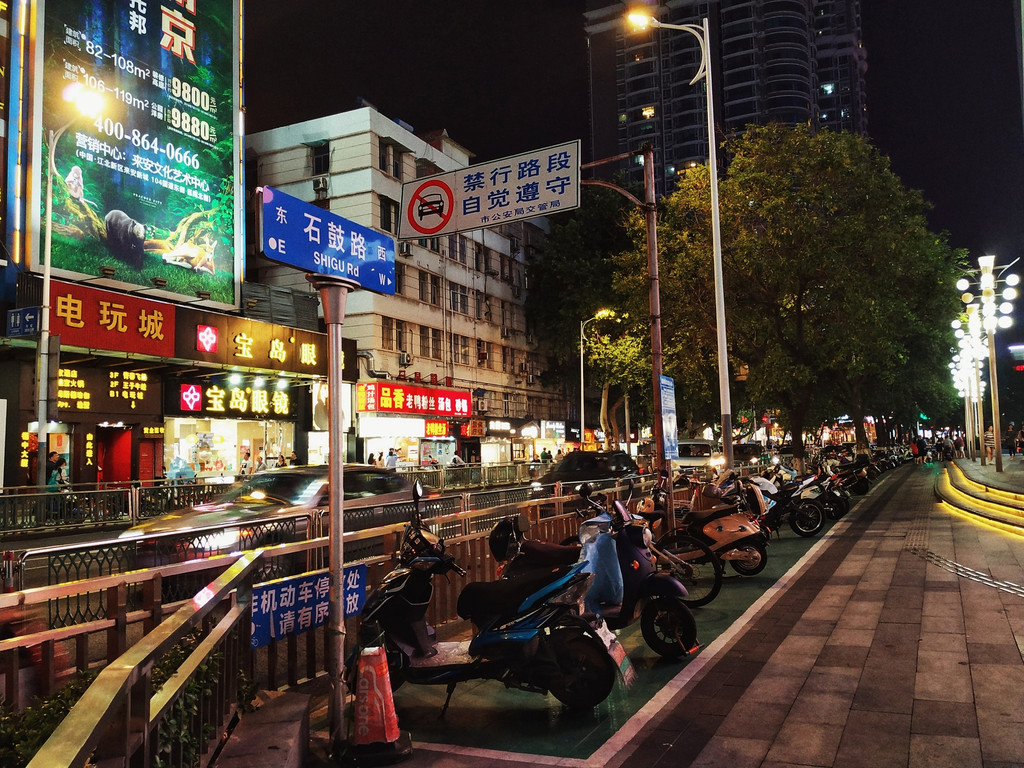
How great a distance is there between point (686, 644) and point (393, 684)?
8.59 ft

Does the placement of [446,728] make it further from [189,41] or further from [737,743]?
[189,41]

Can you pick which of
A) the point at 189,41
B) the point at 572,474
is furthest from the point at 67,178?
the point at 572,474

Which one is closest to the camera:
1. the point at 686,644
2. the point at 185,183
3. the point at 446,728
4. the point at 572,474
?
the point at 446,728

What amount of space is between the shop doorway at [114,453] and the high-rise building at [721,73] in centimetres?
9991

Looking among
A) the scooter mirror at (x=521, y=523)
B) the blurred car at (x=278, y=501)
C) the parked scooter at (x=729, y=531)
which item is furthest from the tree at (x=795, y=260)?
the scooter mirror at (x=521, y=523)

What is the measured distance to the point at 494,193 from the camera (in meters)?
10.7

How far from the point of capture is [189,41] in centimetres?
2616

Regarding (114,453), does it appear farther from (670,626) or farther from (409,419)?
(670,626)

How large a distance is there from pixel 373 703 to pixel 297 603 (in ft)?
4.49

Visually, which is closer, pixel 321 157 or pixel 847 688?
pixel 847 688

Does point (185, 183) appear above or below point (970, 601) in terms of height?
above

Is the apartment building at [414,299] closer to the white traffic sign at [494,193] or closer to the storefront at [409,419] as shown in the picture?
the storefront at [409,419]

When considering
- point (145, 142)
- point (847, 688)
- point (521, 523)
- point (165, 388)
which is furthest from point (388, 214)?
point (847, 688)

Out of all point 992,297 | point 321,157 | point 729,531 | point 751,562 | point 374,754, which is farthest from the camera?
point 321,157
